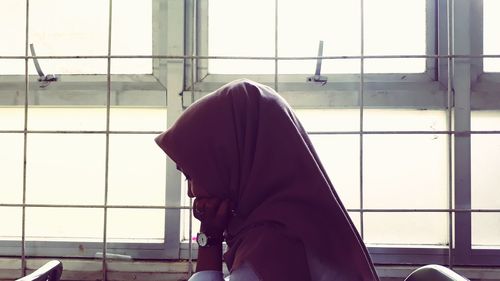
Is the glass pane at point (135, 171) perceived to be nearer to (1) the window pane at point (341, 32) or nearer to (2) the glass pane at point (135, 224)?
(2) the glass pane at point (135, 224)

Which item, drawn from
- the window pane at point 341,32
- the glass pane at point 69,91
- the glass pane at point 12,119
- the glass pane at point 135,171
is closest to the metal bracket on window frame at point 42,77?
the glass pane at point 69,91

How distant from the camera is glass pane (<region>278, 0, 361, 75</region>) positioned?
1360 millimetres

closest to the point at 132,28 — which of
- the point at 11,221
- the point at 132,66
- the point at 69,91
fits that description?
the point at 132,66

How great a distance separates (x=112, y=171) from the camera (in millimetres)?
1419

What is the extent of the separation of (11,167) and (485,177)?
131cm

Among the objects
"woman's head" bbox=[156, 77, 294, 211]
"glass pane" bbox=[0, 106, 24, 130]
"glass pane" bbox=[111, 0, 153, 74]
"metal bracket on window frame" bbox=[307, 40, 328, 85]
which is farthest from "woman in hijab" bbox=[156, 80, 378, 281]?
"glass pane" bbox=[0, 106, 24, 130]

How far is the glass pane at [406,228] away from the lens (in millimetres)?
1374

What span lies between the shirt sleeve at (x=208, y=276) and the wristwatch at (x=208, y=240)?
50 millimetres

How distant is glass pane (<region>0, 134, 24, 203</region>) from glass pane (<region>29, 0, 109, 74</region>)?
0.74 ft

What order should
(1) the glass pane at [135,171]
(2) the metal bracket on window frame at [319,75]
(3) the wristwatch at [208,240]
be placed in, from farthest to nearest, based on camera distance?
(1) the glass pane at [135,171], (2) the metal bracket on window frame at [319,75], (3) the wristwatch at [208,240]

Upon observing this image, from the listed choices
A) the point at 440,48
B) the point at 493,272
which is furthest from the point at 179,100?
the point at 493,272

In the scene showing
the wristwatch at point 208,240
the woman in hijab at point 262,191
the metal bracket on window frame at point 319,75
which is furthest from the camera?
the metal bracket on window frame at point 319,75

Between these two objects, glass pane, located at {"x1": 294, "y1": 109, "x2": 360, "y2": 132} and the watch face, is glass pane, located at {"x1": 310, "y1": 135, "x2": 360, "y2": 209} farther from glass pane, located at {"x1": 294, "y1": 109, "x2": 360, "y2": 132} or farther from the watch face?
the watch face

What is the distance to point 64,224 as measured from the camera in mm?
1433
